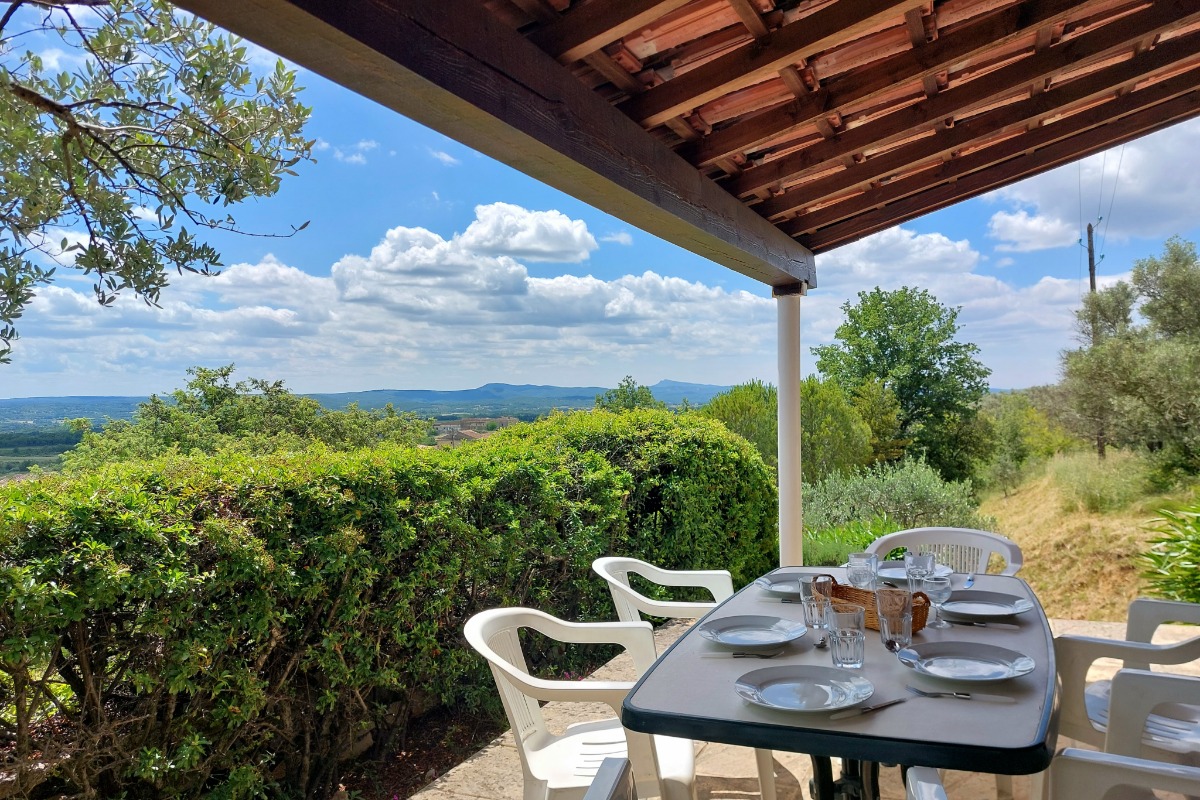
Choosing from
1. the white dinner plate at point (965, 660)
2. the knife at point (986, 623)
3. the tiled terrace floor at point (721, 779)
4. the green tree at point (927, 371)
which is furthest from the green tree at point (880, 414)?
the white dinner plate at point (965, 660)

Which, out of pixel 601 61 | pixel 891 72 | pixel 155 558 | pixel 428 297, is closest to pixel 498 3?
pixel 601 61

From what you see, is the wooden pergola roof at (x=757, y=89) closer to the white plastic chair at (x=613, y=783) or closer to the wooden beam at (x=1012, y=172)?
the wooden beam at (x=1012, y=172)

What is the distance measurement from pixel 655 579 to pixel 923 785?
1.81m

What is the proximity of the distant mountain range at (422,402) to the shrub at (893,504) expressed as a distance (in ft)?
7.34

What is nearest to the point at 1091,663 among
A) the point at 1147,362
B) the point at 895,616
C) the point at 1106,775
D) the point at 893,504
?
the point at 895,616

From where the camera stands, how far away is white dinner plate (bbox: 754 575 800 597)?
7.86 ft

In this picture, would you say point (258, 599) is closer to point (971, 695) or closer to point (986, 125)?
point (971, 695)

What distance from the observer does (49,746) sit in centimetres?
194

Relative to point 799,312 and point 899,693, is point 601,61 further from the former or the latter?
point 799,312

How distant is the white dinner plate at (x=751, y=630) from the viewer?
6.23 feet

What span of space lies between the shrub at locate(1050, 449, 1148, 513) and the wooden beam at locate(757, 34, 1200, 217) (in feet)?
24.7

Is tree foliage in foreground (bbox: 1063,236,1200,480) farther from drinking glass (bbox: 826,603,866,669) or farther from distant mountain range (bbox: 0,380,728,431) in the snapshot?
drinking glass (bbox: 826,603,866,669)

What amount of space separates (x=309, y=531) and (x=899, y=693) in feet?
6.01

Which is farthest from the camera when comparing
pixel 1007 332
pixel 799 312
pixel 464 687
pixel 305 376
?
pixel 1007 332
